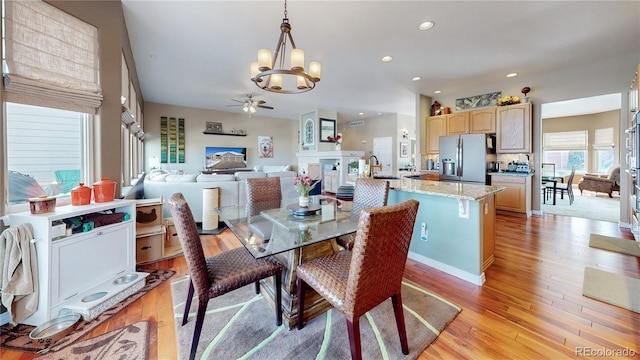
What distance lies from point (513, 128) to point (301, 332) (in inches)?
212

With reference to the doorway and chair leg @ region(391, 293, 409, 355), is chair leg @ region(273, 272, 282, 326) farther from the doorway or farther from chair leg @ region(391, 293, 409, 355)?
the doorway

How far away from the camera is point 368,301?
4.11ft

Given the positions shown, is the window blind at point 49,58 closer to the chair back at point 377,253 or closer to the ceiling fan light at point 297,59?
the ceiling fan light at point 297,59

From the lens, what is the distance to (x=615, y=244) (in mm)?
3129

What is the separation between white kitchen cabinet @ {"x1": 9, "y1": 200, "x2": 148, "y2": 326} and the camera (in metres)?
1.69

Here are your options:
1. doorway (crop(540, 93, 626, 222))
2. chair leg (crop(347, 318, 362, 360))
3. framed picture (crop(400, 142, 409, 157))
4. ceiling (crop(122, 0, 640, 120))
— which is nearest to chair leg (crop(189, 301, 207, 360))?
A: chair leg (crop(347, 318, 362, 360))

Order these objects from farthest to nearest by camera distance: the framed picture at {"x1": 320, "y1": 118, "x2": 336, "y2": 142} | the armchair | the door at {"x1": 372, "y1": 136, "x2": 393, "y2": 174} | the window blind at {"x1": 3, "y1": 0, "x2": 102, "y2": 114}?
1. the door at {"x1": 372, "y1": 136, "x2": 393, "y2": 174}
2. the framed picture at {"x1": 320, "y1": 118, "x2": 336, "y2": 142}
3. the armchair
4. the window blind at {"x1": 3, "y1": 0, "x2": 102, "y2": 114}

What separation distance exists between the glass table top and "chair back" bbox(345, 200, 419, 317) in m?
0.40

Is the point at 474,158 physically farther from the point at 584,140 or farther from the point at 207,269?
the point at 584,140

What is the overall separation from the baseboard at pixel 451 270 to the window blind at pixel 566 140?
9.53 metres

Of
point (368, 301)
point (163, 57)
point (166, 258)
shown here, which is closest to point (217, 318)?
point (368, 301)

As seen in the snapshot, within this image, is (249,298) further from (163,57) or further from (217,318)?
(163,57)

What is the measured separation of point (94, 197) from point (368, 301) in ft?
8.10

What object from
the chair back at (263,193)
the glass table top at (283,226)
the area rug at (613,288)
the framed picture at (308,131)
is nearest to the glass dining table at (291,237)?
the glass table top at (283,226)
